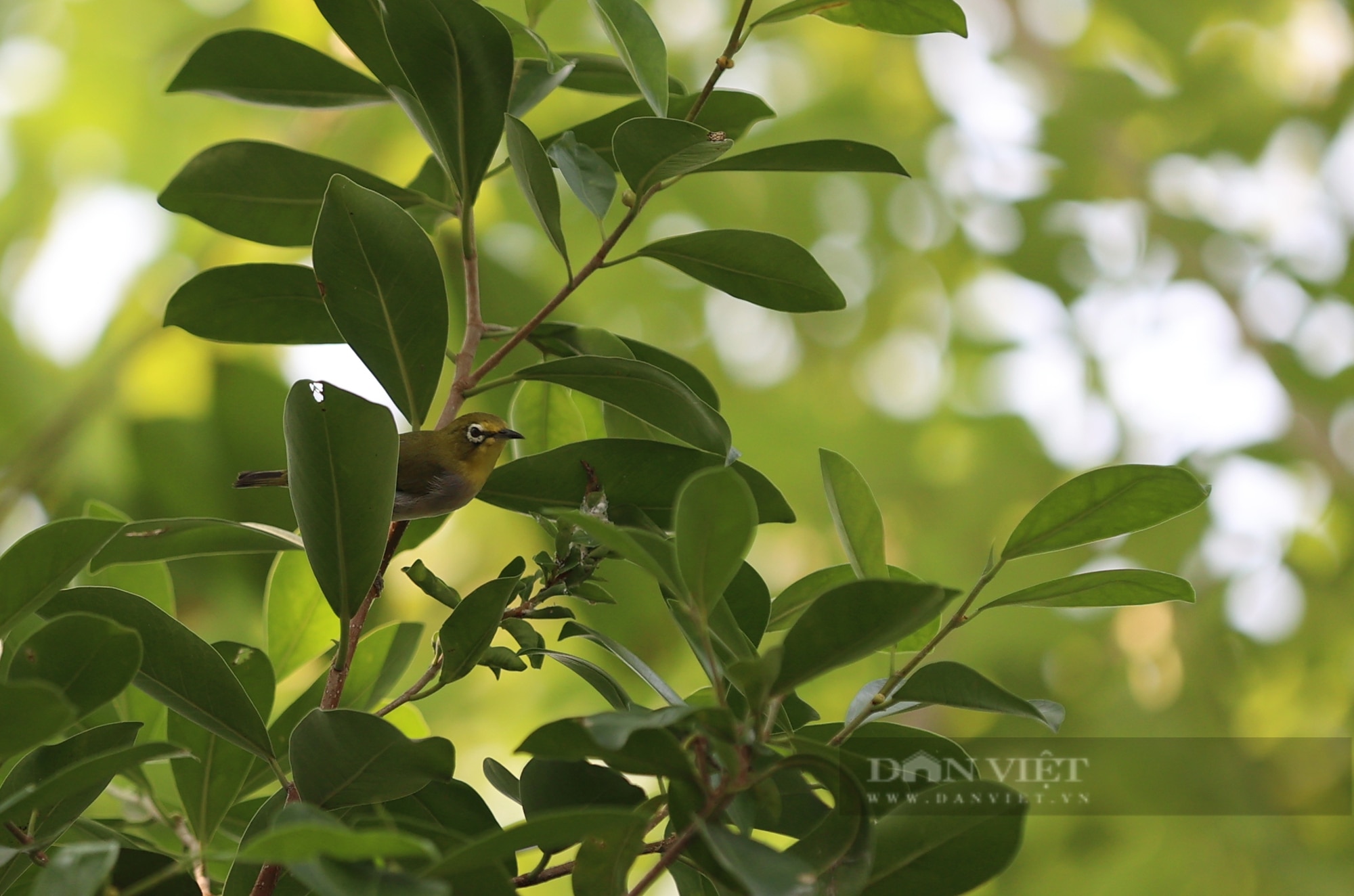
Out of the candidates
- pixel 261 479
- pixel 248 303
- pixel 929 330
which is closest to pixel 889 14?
pixel 248 303

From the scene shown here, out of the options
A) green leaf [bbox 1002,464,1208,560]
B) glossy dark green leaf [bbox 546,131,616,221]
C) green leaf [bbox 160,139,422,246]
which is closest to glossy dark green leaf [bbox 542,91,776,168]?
glossy dark green leaf [bbox 546,131,616,221]

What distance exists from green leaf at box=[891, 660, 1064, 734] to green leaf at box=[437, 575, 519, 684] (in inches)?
10.3

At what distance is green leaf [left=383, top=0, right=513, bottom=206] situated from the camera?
717mm

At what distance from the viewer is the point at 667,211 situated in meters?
3.08

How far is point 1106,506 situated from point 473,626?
16.7 inches

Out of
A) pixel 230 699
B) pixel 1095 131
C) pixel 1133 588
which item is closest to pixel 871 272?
pixel 1095 131

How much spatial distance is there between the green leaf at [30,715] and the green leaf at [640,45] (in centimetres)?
53

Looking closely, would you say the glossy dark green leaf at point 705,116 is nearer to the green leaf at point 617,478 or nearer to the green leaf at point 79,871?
the green leaf at point 617,478

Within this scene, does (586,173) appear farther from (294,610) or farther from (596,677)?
(294,610)

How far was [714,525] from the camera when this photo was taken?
510 mm

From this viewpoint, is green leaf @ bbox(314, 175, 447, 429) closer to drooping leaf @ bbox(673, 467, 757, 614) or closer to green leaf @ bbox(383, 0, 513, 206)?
green leaf @ bbox(383, 0, 513, 206)

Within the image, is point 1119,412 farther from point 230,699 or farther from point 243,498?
point 230,699

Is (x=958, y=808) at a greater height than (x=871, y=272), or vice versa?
(x=871, y=272)

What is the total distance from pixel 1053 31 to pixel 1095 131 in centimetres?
62
